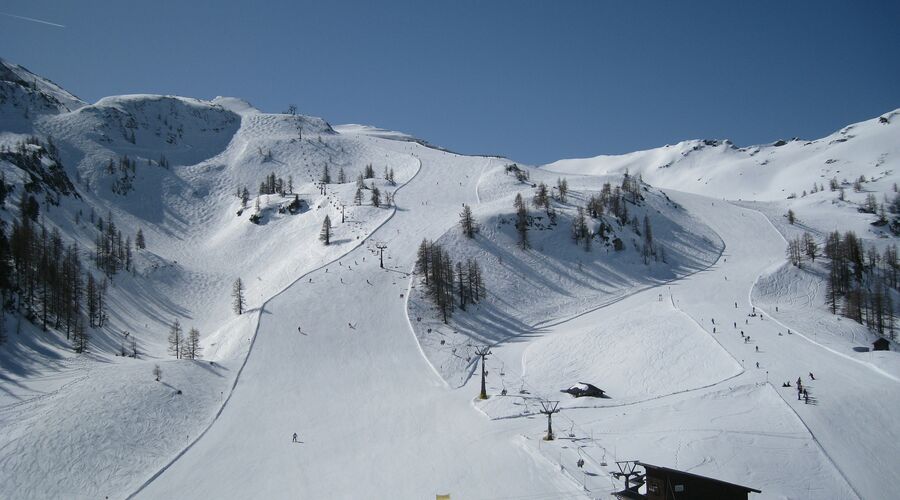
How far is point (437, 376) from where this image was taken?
57156 mm

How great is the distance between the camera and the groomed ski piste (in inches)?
1351

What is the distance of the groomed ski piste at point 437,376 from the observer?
34312 mm

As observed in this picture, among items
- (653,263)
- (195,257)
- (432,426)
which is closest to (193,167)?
(195,257)

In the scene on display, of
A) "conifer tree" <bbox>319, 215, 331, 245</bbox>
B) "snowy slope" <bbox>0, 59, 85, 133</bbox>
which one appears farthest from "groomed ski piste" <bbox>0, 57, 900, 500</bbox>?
"snowy slope" <bbox>0, 59, 85, 133</bbox>

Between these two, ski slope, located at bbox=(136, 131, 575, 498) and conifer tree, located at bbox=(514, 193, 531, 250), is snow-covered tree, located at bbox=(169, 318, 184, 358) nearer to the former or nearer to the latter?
ski slope, located at bbox=(136, 131, 575, 498)

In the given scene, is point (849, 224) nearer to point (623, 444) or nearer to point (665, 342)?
point (665, 342)

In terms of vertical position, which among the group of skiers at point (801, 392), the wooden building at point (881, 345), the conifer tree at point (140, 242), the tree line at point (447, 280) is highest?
the conifer tree at point (140, 242)

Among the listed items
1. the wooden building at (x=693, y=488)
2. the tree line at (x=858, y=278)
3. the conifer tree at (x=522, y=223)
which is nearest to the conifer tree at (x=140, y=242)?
the conifer tree at (x=522, y=223)

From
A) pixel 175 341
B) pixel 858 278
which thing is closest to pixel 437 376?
pixel 175 341

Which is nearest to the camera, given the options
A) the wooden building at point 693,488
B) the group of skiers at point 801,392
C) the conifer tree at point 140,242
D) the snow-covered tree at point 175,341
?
the wooden building at point 693,488

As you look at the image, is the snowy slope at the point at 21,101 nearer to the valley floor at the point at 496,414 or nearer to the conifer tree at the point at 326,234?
the conifer tree at the point at 326,234

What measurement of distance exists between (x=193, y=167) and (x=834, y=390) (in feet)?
513

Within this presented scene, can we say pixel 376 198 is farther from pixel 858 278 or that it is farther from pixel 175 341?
pixel 858 278

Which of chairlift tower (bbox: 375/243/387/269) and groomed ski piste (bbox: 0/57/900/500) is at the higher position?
chairlift tower (bbox: 375/243/387/269)
